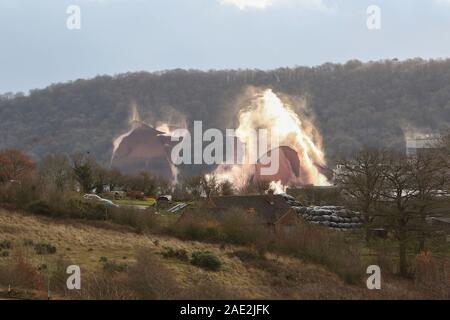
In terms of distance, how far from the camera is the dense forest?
104188 millimetres

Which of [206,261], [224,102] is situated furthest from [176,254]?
[224,102]

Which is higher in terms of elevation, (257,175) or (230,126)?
(230,126)

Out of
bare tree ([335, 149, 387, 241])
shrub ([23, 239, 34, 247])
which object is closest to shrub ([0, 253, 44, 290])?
shrub ([23, 239, 34, 247])

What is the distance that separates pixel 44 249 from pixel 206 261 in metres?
8.40

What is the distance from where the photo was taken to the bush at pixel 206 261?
28.8m

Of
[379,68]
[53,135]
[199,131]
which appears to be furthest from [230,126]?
[379,68]

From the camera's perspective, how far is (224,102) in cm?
11600

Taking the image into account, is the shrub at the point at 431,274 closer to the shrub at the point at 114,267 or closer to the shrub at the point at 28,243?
the shrub at the point at 114,267

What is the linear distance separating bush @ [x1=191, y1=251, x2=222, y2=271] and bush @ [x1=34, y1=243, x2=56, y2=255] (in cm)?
733

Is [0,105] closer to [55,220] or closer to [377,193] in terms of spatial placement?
[55,220]

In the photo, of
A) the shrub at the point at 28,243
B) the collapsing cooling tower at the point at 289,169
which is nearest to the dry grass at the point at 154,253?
the shrub at the point at 28,243

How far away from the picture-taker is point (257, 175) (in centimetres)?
8556

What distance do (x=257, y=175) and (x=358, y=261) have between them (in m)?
58.3

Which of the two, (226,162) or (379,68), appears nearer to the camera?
(226,162)
